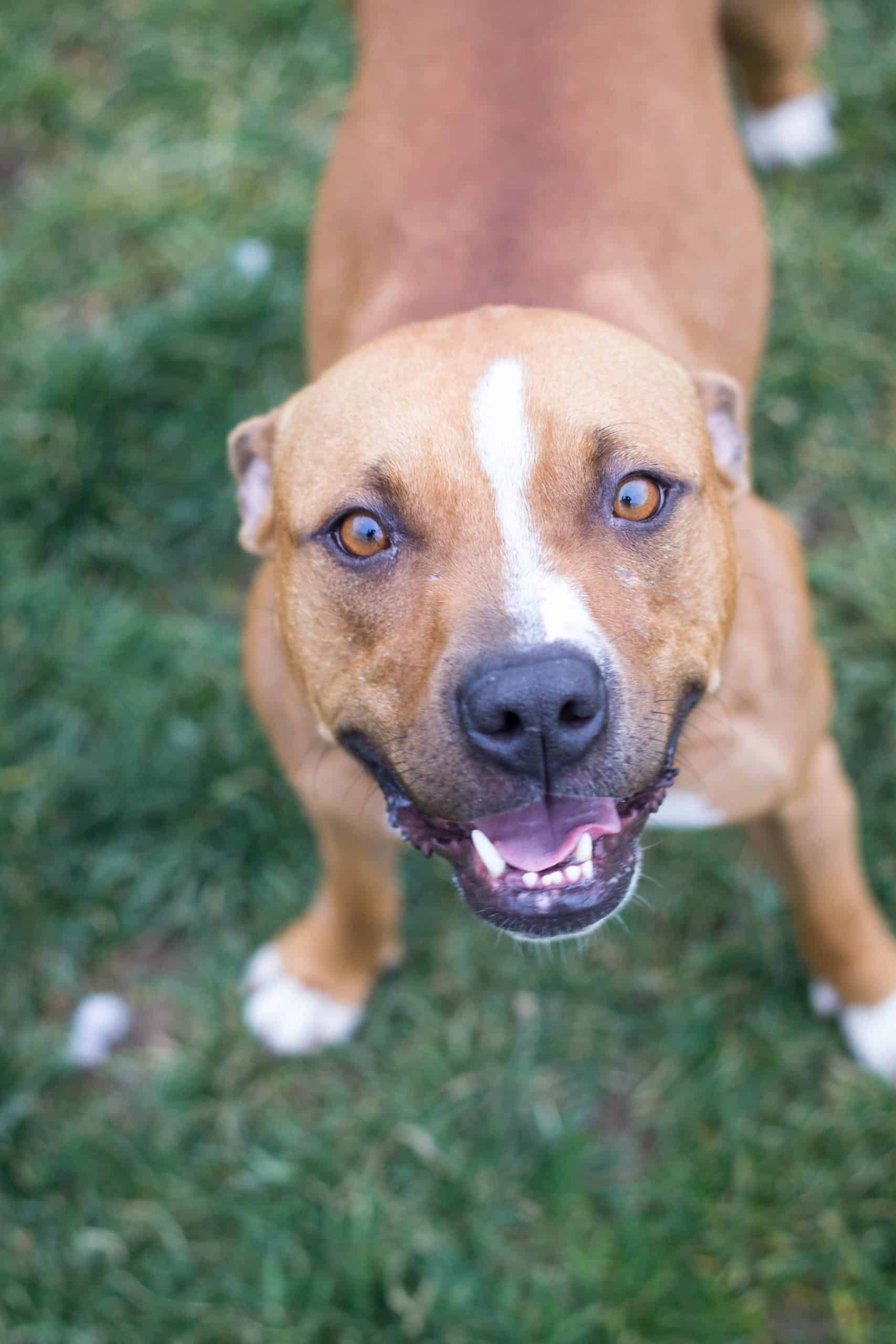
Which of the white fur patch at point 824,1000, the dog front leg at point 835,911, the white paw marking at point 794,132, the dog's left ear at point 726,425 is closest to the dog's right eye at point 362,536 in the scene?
the dog's left ear at point 726,425

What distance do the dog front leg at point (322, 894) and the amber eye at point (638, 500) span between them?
0.90m

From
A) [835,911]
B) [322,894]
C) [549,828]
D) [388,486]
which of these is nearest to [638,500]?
[388,486]

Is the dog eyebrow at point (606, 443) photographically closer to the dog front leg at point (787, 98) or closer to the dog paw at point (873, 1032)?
the dog paw at point (873, 1032)

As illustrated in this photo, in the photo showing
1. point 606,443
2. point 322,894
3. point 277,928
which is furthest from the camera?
point 277,928

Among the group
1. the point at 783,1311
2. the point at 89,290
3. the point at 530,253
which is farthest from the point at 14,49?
the point at 783,1311

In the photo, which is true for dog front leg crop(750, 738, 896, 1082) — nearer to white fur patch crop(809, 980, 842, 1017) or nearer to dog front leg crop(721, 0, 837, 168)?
white fur patch crop(809, 980, 842, 1017)

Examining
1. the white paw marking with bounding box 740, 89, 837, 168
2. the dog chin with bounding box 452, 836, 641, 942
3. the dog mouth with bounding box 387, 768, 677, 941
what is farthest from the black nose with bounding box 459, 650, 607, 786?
the white paw marking with bounding box 740, 89, 837, 168

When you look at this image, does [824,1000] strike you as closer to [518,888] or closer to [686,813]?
[686,813]

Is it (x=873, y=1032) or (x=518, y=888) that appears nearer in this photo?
(x=518, y=888)

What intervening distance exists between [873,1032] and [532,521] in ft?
7.31

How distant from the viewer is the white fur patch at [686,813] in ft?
10.5

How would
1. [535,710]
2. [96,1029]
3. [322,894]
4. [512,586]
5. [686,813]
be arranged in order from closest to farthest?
[535,710], [512,586], [686,813], [322,894], [96,1029]

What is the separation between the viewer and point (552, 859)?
2656 millimetres

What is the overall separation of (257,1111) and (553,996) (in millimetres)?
982
